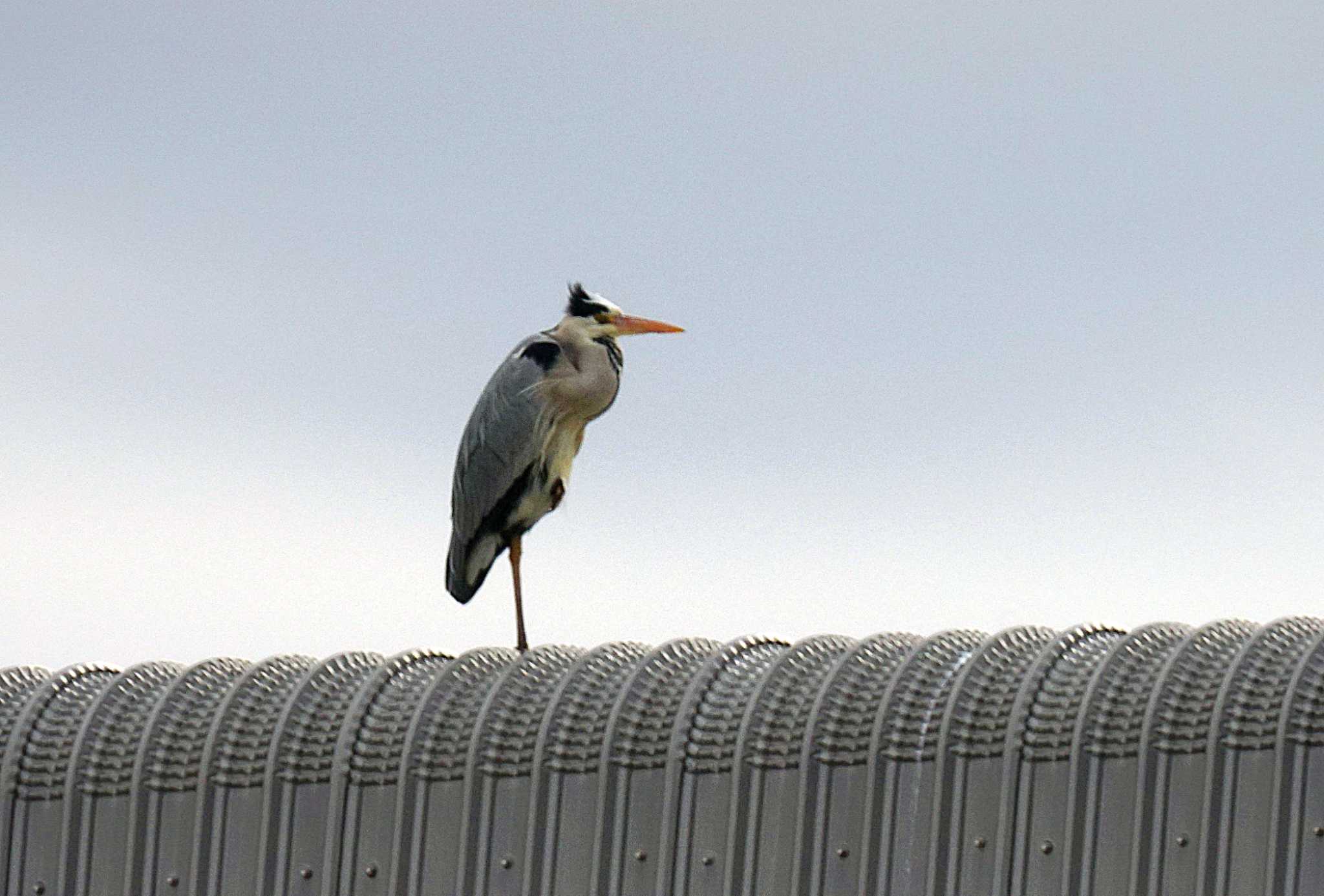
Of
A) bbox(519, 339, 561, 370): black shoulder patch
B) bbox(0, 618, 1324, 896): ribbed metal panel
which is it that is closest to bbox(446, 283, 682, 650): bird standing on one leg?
bbox(519, 339, 561, 370): black shoulder patch

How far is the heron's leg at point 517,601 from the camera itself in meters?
19.3

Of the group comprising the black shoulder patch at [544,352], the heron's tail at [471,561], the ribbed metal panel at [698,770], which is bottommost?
the ribbed metal panel at [698,770]

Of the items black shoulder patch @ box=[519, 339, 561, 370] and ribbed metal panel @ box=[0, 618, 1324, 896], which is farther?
black shoulder patch @ box=[519, 339, 561, 370]

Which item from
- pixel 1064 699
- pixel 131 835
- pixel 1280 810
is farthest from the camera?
pixel 131 835

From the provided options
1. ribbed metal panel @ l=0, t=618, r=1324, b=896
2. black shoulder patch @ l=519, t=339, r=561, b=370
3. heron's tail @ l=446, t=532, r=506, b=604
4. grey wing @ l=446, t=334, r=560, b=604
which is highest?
black shoulder patch @ l=519, t=339, r=561, b=370

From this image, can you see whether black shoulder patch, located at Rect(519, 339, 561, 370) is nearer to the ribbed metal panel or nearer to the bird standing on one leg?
the bird standing on one leg

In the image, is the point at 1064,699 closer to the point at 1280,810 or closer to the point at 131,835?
the point at 1280,810

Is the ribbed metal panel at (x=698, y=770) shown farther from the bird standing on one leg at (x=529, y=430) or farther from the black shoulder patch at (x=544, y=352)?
the black shoulder patch at (x=544, y=352)

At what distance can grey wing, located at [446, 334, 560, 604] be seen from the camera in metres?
18.9

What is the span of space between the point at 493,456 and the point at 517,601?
4.25ft

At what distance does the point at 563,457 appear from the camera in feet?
62.8

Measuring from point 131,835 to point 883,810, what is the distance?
6.69 meters

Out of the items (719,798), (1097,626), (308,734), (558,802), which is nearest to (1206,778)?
(1097,626)

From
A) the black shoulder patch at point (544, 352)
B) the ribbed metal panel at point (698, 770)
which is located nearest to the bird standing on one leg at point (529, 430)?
the black shoulder patch at point (544, 352)
